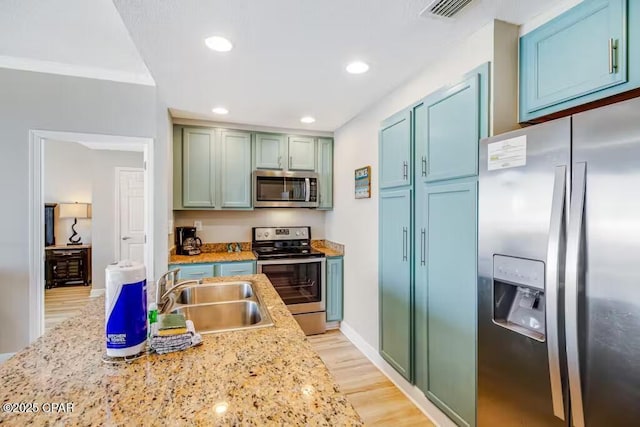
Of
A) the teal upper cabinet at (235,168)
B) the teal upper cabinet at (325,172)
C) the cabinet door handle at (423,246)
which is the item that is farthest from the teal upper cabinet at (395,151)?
the teal upper cabinet at (235,168)

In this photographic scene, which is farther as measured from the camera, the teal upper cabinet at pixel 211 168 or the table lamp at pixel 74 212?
the table lamp at pixel 74 212

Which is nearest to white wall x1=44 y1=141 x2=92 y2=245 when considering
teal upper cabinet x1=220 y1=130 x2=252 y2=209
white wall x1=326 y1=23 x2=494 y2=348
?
teal upper cabinet x1=220 y1=130 x2=252 y2=209

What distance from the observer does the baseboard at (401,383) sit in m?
1.98

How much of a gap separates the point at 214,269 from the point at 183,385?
7.81 ft

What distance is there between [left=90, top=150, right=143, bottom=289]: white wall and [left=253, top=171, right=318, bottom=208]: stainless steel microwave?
9.77 feet

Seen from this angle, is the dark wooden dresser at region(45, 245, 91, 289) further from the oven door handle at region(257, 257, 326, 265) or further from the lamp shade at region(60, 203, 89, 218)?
the oven door handle at region(257, 257, 326, 265)

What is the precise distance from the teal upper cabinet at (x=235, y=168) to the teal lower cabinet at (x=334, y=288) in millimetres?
1198

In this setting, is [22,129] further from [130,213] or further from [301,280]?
[301,280]

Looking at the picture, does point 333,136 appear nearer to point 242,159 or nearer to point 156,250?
point 242,159

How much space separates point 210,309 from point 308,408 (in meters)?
1.01

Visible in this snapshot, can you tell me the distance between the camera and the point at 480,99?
5.48 feet

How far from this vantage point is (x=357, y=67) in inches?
84.2

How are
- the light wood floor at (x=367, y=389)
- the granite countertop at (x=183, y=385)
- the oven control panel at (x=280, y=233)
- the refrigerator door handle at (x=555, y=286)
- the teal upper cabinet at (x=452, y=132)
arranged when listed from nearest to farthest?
the granite countertop at (x=183, y=385) < the refrigerator door handle at (x=555, y=286) < the teal upper cabinet at (x=452, y=132) < the light wood floor at (x=367, y=389) < the oven control panel at (x=280, y=233)

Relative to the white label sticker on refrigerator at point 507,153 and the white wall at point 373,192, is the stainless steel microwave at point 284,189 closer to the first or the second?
the white wall at point 373,192
